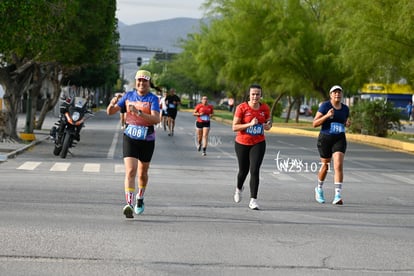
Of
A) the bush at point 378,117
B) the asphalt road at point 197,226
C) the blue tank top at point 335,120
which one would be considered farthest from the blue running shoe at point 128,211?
the bush at point 378,117

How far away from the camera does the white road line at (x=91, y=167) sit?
19.4 meters

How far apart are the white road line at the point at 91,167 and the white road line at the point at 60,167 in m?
0.41

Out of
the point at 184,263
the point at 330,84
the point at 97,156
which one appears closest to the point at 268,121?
the point at 184,263

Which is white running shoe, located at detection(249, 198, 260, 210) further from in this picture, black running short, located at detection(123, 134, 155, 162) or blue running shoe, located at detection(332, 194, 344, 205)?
black running short, located at detection(123, 134, 155, 162)

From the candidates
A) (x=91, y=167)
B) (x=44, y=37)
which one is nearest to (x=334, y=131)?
(x=91, y=167)

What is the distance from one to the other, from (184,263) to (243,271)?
606 mm

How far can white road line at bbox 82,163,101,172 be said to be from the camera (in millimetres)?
19359

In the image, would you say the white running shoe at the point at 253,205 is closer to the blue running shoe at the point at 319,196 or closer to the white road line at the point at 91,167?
the blue running shoe at the point at 319,196

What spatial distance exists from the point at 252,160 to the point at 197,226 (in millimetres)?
2351

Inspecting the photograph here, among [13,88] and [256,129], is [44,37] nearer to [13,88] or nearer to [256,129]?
[13,88]

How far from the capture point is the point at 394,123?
140 feet

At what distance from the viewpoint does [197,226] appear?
428 inches

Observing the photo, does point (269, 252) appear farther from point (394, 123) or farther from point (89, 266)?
point (394, 123)

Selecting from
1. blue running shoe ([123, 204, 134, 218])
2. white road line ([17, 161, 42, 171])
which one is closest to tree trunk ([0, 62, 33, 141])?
white road line ([17, 161, 42, 171])
